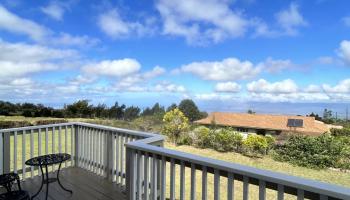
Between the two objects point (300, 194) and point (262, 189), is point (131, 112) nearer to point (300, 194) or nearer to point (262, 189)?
point (262, 189)

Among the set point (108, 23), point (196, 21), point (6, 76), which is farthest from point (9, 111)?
point (196, 21)

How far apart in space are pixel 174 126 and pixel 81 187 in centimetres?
784

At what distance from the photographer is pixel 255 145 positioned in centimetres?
1027

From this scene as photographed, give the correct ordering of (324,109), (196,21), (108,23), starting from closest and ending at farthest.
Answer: (108,23), (196,21), (324,109)

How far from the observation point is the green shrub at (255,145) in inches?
401

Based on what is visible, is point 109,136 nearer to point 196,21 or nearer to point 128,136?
point 128,136

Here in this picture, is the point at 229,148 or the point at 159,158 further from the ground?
the point at 159,158

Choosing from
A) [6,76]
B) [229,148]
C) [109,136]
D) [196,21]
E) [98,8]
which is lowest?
[229,148]

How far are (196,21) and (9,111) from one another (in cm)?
1366

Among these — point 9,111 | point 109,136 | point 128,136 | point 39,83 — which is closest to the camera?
point 128,136

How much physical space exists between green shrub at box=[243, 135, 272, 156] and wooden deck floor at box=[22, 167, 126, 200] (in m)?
7.18

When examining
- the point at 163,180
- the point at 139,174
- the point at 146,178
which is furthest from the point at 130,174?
the point at 163,180

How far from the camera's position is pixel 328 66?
42.0 m

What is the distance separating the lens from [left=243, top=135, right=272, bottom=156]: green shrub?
33.4ft
